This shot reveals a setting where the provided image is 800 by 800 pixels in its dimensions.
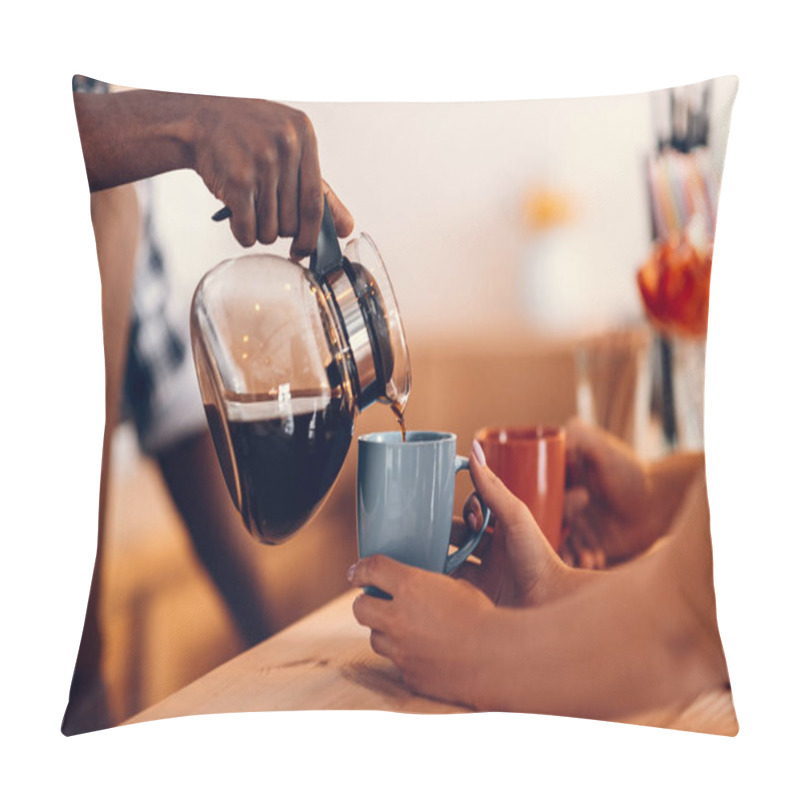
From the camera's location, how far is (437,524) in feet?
2.99

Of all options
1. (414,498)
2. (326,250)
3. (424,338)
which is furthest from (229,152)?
(414,498)

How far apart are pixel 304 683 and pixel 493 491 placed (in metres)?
0.28

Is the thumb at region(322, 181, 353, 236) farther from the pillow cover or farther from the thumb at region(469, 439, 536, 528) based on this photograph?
the thumb at region(469, 439, 536, 528)

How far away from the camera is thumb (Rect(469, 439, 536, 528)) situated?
2.98 feet

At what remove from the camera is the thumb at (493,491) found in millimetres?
909

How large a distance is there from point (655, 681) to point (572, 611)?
0.33 feet

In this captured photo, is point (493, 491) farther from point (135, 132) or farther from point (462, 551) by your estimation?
point (135, 132)

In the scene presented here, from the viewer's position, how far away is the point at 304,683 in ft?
2.97

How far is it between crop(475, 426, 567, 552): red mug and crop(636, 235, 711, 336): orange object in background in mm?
153

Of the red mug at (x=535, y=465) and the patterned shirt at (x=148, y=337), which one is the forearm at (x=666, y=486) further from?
the patterned shirt at (x=148, y=337)

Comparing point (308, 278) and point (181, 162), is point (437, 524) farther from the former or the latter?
point (181, 162)

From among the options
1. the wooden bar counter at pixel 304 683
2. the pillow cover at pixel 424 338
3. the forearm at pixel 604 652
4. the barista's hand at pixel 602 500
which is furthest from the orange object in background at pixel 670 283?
the wooden bar counter at pixel 304 683

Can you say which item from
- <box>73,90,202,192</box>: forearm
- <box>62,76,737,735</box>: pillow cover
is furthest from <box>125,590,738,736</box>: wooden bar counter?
<box>73,90,202,192</box>: forearm

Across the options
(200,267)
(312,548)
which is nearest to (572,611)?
(312,548)
